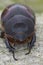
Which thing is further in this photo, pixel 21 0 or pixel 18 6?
pixel 21 0

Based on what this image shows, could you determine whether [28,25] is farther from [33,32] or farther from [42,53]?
[42,53]

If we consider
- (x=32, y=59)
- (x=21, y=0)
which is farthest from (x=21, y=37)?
(x=21, y=0)

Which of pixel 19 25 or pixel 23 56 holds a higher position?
pixel 19 25

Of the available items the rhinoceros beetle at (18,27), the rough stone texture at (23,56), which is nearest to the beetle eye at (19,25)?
the rhinoceros beetle at (18,27)

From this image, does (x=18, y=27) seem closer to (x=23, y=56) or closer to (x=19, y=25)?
(x=19, y=25)

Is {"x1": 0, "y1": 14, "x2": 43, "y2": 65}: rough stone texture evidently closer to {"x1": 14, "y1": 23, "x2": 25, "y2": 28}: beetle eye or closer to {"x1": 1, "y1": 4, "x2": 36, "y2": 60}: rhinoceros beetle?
{"x1": 1, "y1": 4, "x2": 36, "y2": 60}: rhinoceros beetle

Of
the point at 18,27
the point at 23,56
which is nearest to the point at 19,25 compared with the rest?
the point at 18,27

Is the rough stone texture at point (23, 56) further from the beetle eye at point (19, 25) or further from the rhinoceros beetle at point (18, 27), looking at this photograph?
the beetle eye at point (19, 25)

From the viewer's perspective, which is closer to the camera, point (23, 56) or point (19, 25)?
point (19, 25)

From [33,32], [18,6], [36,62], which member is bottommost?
[36,62]
